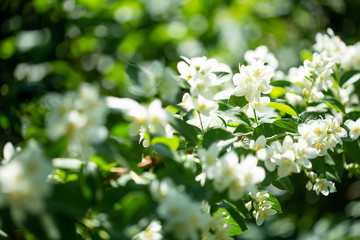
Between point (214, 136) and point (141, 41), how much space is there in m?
1.86

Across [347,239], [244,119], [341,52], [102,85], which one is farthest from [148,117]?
[102,85]

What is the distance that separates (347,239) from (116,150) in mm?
1616

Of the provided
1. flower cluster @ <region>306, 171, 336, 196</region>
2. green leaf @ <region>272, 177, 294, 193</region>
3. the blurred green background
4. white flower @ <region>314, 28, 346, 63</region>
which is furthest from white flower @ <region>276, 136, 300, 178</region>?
the blurred green background

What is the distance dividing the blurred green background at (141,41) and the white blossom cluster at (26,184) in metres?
1.04

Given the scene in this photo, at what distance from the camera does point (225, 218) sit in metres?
0.91

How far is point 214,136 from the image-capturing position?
2.80 ft

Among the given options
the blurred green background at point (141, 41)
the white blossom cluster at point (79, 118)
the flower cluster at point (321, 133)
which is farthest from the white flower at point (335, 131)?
the blurred green background at point (141, 41)

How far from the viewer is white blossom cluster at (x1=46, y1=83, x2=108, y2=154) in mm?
607

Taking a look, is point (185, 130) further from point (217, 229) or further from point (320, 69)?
point (320, 69)

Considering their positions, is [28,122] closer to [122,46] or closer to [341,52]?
[122,46]

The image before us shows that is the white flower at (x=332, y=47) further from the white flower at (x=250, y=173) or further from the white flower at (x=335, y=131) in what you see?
the white flower at (x=250, y=173)

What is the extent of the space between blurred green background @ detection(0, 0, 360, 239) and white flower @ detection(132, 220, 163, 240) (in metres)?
0.90

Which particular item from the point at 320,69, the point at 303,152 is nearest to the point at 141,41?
the point at 320,69

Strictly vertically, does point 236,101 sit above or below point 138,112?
below
